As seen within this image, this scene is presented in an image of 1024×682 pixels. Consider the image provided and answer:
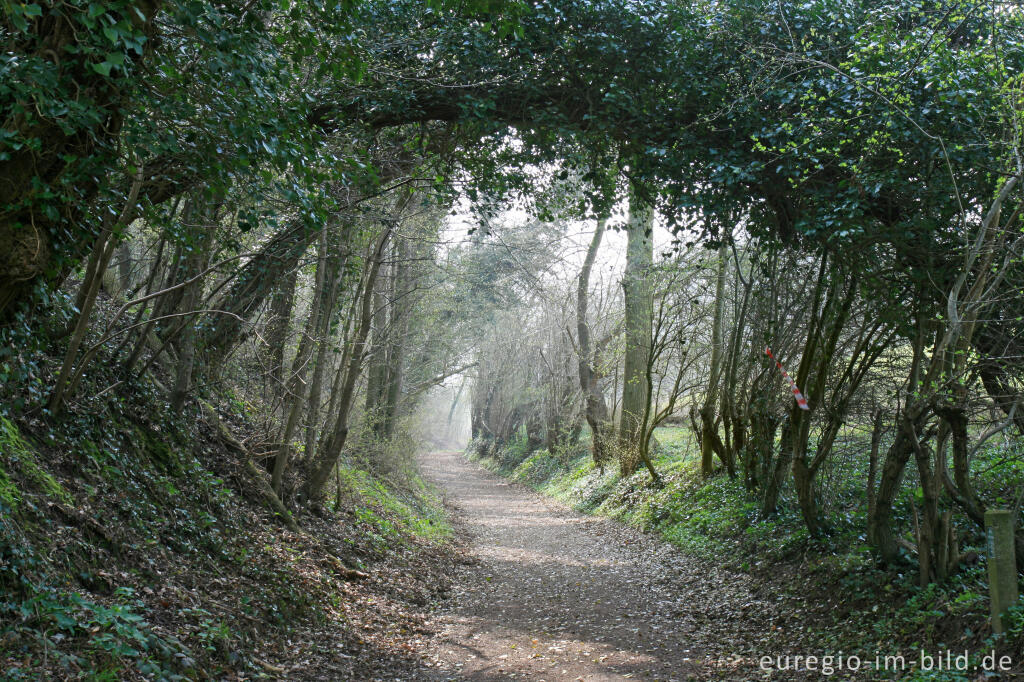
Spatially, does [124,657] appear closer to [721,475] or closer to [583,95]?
[583,95]

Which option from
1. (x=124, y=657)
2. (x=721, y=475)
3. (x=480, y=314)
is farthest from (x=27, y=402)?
(x=480, y=314)

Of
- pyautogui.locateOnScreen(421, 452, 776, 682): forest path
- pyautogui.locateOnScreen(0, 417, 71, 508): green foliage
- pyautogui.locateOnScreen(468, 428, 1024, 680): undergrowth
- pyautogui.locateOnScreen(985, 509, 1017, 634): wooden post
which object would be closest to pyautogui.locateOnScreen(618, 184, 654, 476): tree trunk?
pyautogui.locateOnScreen(468, 428, 1024, 680): undergrowth

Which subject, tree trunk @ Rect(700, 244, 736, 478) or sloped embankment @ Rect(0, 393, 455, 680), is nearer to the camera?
sloped embankment @ Rect(0, 393, 455, 680)

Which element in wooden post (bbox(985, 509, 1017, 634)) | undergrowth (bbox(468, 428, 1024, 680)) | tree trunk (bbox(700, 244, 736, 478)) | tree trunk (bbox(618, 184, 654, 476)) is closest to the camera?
wooden post (bbox(985, 509, 1017, 634))

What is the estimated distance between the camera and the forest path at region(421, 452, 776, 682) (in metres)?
5.86

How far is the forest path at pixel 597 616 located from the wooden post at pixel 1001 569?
5.88ft

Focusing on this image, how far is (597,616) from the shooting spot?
750 centimetres

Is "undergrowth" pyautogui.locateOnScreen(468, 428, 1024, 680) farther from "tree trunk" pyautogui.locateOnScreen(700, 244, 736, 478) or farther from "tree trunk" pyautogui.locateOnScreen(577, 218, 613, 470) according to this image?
"tree trunk" pyautogui.locateOnScreen(577, 218, 613, 470)

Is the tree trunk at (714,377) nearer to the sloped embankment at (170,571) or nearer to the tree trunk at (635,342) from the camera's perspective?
the tree trunk at (635,342)

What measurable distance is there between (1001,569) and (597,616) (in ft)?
13.4

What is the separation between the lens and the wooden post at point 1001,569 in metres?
4.57

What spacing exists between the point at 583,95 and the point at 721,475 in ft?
→ 24.8

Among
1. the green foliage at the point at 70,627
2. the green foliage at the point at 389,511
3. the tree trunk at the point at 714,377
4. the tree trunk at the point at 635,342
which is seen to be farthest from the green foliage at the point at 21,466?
the tree trunk at the point at 635,342

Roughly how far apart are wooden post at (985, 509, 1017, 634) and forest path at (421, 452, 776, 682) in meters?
1.79
